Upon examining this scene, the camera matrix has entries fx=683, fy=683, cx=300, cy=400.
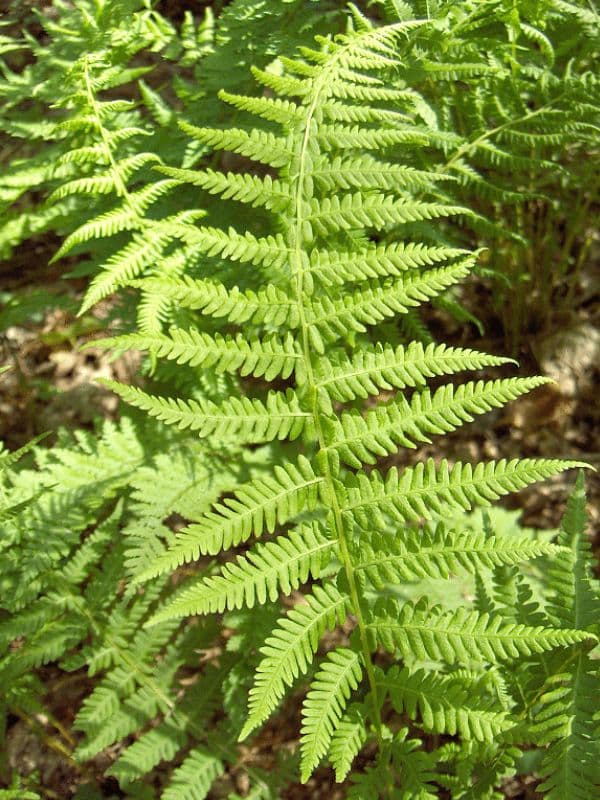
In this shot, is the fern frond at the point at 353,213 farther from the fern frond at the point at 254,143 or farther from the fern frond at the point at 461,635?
the fern frond at the point at 461,635

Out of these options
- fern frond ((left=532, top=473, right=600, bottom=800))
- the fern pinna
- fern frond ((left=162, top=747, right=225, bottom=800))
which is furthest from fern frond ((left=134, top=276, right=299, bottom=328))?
fern frond ((left=162, top=747, right=225, bottom=800))

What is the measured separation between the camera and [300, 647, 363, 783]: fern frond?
143 centimetres

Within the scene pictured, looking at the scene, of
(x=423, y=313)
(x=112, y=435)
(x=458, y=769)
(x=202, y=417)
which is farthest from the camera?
(x=423, y=313)

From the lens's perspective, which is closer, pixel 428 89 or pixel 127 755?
pixel 127 755

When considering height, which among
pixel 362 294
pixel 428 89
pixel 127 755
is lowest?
pixel 127 755

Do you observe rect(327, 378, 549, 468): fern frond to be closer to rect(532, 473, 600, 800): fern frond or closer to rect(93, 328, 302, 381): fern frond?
rect(93, 328, 302, 381): fern frond

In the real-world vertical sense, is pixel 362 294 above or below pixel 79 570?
above

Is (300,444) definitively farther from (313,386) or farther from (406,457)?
(313,386)

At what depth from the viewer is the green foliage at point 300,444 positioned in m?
1.53

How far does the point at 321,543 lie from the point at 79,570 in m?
1.06

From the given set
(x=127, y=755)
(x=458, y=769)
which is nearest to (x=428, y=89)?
(x=458, y=769)

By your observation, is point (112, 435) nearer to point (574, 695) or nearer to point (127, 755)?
point (127, 755)

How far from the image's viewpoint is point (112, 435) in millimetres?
2498

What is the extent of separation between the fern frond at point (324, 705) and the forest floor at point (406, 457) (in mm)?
1257
